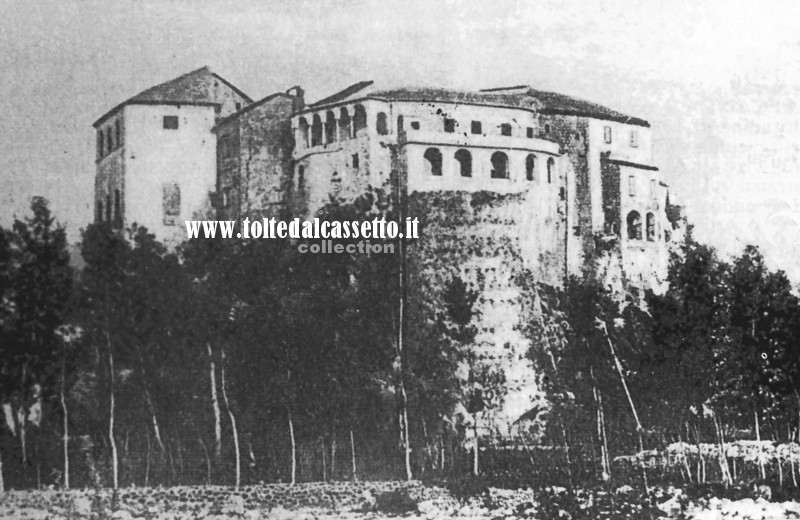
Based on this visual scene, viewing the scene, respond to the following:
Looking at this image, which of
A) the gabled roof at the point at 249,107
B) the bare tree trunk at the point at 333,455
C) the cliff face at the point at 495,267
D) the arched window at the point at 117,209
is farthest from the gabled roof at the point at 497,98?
the bare tree trunk at the point at 333,455

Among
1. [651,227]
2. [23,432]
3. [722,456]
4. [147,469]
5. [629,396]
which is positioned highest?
[651,227]

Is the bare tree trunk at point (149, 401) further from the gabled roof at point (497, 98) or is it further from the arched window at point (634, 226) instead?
the arched window at point (634, 226)

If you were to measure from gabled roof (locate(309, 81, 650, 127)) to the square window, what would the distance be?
40.2 inches

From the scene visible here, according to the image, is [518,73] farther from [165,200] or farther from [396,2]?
[165,200]

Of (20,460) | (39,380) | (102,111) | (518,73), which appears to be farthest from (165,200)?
(518,73)

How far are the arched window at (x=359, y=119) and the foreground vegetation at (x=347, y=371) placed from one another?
643 mm

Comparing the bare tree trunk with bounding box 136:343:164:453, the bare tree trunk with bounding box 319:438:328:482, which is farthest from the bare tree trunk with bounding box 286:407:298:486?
the bare tree trunk with bounding box 136:343:164:453

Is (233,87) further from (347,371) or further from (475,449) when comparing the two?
(475,449)

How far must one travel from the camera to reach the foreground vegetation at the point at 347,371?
7746 mm

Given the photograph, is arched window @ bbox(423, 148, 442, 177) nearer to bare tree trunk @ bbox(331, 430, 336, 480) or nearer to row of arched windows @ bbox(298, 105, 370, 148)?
row of arched windows @ bbox(298, 105, 370, 148)

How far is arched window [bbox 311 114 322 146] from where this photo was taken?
8.70m

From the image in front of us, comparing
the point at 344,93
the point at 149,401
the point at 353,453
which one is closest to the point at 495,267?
the point at 344,93

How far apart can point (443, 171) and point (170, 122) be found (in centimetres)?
216

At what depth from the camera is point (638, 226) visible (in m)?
9.40
